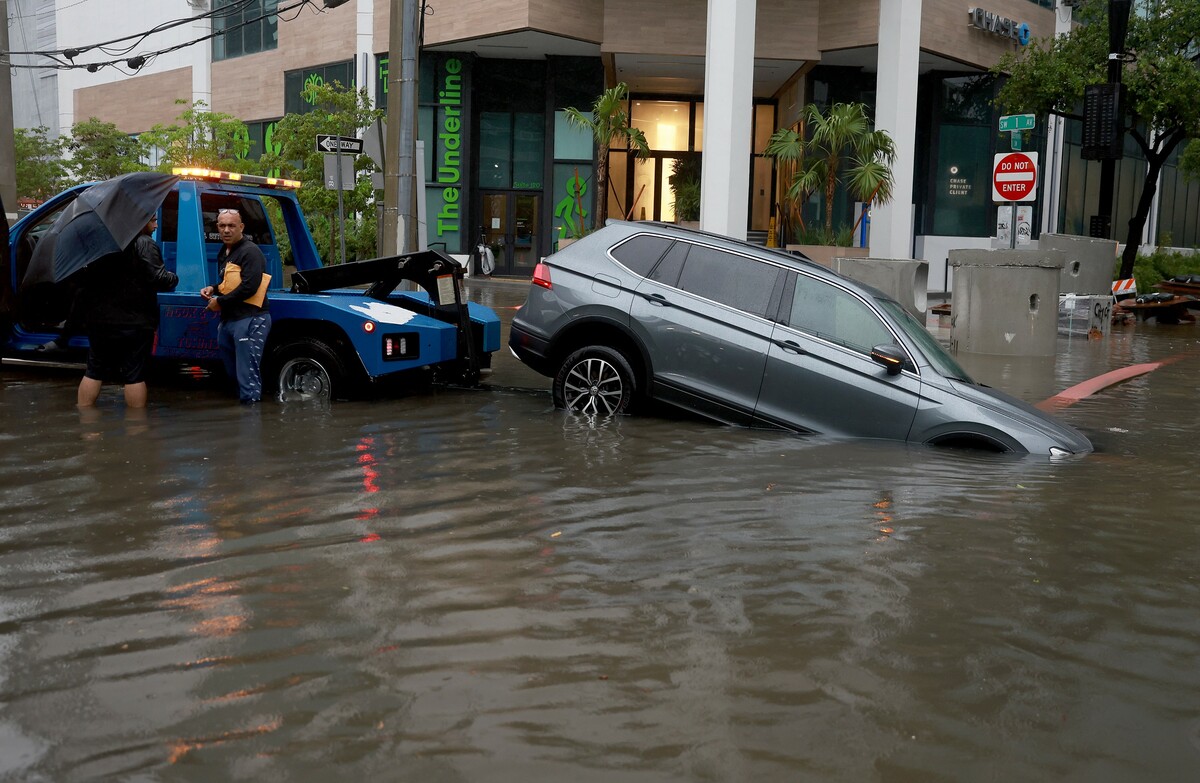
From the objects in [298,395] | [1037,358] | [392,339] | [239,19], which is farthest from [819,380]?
Result: [239,19]

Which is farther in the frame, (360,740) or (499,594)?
(499,594)

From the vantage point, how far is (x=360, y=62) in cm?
3834

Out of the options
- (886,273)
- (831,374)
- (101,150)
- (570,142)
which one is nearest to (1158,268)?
(570,142)

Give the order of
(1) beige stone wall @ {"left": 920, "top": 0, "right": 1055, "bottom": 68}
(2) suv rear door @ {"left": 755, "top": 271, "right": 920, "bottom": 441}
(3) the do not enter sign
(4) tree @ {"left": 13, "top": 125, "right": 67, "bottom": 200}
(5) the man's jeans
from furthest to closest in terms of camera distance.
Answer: (4) tree @ {"left": 13, "top": 125, "right": 67, "bottom": 200}, (1) beige stone wall @ {"left": 920, "top": 0, "right": 1055, "bottom": 68}, (3) the do not enter sign, (5) the man's jeans, (2) suv rear door @ {"left": 755, "top": 271, "right": 920, "bottom": 441}

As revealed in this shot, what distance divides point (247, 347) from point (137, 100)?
48.9m

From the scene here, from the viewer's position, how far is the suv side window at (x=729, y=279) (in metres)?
9.69

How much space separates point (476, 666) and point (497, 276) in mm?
35095

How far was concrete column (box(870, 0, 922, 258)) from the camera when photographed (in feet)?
96.5

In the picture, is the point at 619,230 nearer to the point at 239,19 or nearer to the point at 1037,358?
the point at 1037,358

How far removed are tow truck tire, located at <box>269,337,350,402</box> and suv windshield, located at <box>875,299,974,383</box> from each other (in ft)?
14.7

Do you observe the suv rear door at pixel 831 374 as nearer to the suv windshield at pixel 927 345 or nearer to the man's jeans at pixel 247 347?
the suv windshield at pixel 927 345

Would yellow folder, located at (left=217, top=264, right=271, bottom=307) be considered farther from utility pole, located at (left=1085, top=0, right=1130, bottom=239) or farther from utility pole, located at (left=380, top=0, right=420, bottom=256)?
utility pole, located at (left=1085, top=0, right=1130, bottom=239)

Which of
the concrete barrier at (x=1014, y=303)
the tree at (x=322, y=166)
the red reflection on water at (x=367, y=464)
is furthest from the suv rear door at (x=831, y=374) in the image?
the tree at (x=322, y=166)

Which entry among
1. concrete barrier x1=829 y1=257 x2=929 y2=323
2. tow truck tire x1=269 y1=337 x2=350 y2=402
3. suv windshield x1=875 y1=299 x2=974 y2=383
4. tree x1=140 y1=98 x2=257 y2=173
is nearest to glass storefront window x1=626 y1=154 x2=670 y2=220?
tree x1=140 y1=98 x2=257 y2=173
